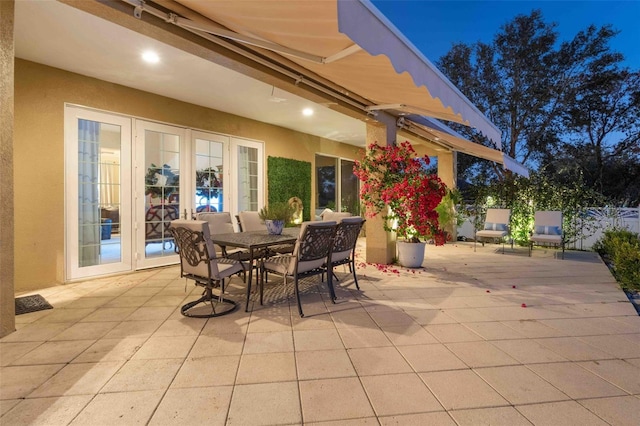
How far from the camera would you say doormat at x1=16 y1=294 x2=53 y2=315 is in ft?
12.4

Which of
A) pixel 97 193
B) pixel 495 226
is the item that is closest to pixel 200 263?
pixel 97 193

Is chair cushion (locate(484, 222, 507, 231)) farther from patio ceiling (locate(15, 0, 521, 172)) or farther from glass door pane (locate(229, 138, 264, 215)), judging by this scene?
glass door pane (locate(229, 138, 264, 215))

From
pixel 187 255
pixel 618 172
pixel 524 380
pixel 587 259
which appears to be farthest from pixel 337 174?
pixel 618 172

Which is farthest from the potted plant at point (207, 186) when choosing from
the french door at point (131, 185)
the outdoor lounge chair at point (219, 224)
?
the outdoor lounge chair at point (219, 224)

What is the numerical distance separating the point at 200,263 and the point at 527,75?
15054mm

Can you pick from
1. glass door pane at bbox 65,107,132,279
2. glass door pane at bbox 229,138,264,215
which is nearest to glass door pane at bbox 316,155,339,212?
glass door pane at bbox 229,138,264,215

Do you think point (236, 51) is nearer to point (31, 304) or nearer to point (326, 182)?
point (31, 304)

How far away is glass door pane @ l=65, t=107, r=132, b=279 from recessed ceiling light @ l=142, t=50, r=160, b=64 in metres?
1.57

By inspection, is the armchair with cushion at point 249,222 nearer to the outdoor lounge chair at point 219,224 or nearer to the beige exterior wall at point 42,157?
the outdoor lounge chair at point 219,224

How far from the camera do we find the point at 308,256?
3809mm

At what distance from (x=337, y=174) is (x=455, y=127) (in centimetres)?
827

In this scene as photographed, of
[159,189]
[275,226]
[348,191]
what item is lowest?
[275,226]

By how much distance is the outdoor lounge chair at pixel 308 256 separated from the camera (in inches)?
144

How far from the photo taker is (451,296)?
14.4 feet
